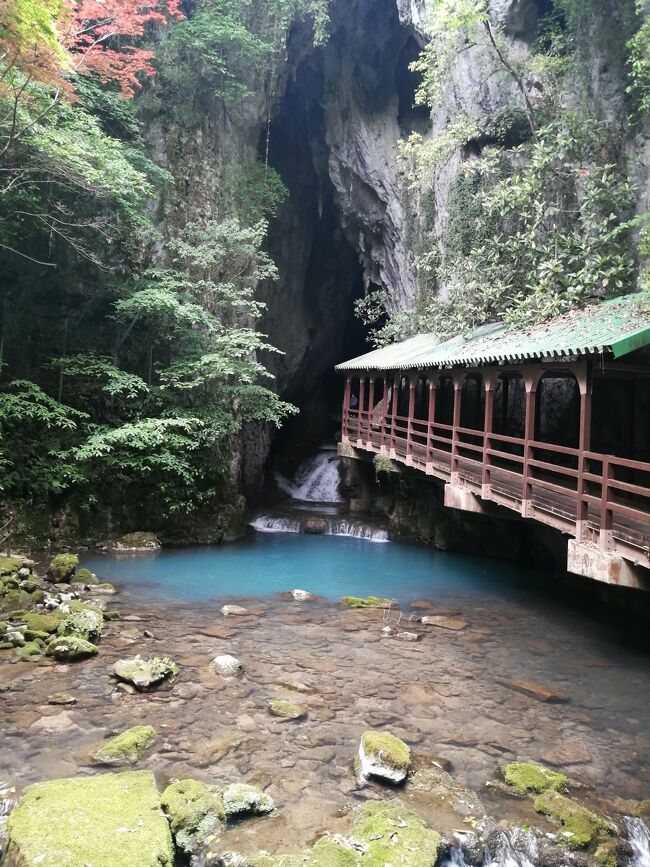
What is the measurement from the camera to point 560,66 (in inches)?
612

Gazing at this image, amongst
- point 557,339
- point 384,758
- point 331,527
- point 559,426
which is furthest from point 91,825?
point 331,527

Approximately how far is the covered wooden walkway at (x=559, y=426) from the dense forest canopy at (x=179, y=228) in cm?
205

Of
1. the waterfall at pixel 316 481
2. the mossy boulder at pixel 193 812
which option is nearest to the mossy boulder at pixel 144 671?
the mossy boulder at pixel 193 812

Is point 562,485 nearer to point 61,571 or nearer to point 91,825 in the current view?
point 91,825

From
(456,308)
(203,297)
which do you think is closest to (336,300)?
(203,297)

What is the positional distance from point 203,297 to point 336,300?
13.6m

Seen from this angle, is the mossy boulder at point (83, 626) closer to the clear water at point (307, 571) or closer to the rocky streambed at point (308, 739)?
the rocky streambed at point (308, 739)

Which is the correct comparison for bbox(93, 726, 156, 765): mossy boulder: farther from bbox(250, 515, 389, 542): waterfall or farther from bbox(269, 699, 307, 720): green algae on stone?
bbox(250, 515, 389, 542): waterfall

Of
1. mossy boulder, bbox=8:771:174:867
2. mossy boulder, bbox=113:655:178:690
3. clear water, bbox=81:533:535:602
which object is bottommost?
clear water, bbox=81:533:535:602

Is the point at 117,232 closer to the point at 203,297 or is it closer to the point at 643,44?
the point at 203,297

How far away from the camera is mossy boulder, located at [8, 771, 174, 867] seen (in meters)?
4.36

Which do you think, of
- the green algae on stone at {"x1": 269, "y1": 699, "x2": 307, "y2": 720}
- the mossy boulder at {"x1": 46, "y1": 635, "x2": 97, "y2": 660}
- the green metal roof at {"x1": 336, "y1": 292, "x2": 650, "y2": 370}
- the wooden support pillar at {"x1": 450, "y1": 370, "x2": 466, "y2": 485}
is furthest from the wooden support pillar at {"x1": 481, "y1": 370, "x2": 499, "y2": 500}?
the mossy boulder at {"x1": 46, "y1": 635, "x2": 97, "y2": 660}

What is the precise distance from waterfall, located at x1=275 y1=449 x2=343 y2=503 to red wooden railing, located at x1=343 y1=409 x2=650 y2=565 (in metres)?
7.87

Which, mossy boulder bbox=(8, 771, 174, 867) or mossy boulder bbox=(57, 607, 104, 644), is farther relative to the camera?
mossy boulder bbox=(57, 607, 104, 644)
